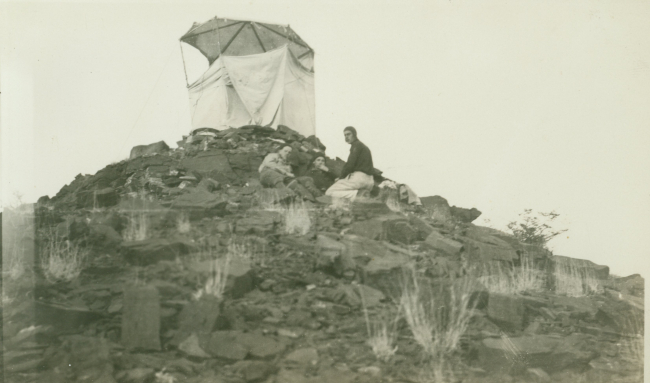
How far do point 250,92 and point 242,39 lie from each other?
1.92 meters

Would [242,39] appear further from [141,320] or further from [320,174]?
[141,320]

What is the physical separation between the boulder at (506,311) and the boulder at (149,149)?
8.34m

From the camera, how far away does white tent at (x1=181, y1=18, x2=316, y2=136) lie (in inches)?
435

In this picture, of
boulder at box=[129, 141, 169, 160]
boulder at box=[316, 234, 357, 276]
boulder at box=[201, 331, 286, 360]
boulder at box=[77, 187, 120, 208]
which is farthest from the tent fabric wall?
boulder at box=[201, 331, 286, 360]

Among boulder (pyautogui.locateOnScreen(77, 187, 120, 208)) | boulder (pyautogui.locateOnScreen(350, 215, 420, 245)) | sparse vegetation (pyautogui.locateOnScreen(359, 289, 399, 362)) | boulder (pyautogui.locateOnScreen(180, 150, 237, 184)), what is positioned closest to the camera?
sparse vegetation (pyautogui.locateOnScreen(359, 289, 399, 362))

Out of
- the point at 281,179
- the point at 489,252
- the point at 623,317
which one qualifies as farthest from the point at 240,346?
the point at 281,179

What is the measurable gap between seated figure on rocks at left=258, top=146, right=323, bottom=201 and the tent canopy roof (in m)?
3.99

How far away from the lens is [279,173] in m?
8.55

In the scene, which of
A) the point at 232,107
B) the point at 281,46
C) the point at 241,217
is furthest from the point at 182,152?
the point at 241,217

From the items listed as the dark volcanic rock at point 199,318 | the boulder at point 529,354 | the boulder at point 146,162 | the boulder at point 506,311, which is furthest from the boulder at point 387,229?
the boulder at point 146,162

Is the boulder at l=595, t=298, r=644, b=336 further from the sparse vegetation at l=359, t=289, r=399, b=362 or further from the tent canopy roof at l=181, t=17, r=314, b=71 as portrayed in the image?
the tent canopy roof at l=181, t=17, r=314, b=71

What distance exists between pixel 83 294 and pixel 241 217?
2357 mm

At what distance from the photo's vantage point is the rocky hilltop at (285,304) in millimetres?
3990

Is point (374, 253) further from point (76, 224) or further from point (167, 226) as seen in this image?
point (76, 224)
